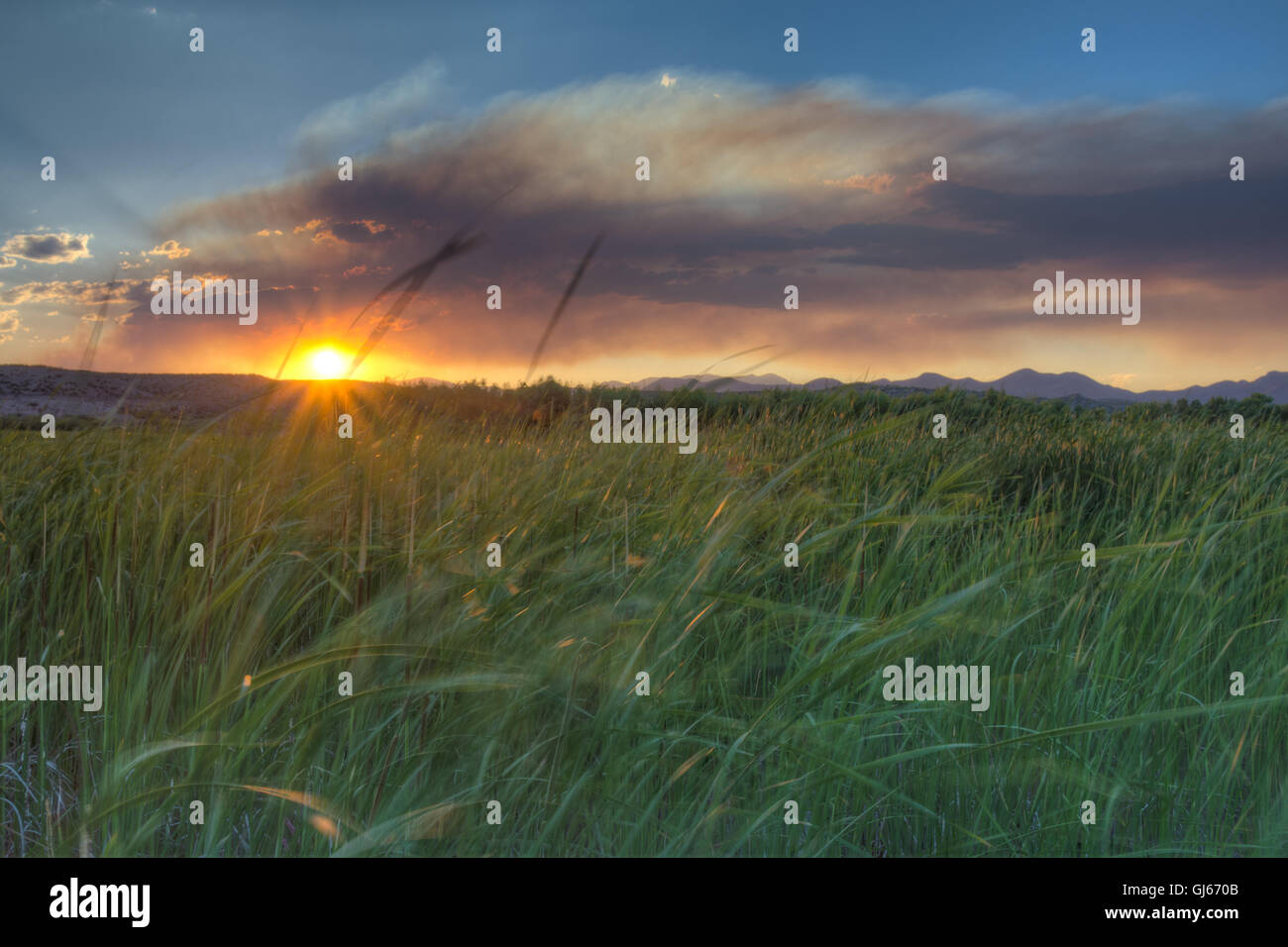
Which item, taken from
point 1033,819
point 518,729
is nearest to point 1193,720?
point 1033,819

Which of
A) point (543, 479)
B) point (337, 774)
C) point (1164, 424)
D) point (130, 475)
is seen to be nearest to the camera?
point (337, 774)

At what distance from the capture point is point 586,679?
6.25 feet

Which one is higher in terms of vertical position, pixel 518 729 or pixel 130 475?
pixel 130 475

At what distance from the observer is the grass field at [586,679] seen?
1.58m

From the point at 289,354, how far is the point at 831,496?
2.84m

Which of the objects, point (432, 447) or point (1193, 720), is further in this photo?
point (432, 447)

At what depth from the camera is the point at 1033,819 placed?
172 centimetres

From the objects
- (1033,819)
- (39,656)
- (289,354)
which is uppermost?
(289,354)

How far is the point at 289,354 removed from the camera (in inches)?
79.9

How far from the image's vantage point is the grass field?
158 cm

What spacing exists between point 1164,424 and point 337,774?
9.36 metres
